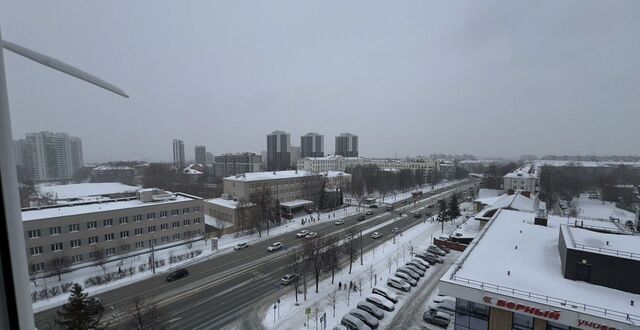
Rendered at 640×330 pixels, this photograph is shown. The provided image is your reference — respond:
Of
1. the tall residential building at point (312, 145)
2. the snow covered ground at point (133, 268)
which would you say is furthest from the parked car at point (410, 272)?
the tall residential building at point (312, 145)

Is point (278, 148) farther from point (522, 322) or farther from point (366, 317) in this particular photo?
point (522, 322)

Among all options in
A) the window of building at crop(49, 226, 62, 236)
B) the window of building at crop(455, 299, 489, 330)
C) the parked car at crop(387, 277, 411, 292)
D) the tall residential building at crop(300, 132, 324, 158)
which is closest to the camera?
the window of building at crop(455, 299, 489, 330)

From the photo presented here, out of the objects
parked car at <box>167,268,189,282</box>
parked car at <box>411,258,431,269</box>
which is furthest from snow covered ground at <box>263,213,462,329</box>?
parked car at <box>167,268,189,282</box>

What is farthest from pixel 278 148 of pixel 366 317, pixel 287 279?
pixel 366 317

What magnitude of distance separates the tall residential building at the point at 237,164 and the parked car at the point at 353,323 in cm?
6272

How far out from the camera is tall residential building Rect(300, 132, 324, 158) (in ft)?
293

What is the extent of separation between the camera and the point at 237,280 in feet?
51.9

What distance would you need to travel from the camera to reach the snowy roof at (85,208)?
17.3 metres

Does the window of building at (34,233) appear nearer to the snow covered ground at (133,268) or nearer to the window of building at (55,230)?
the window of building at (55,230)

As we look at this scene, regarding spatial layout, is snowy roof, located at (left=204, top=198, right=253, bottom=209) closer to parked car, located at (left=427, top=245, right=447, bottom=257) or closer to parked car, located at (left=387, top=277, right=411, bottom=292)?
parked car, located at (left=387, top=277, right=411, bottom=292)

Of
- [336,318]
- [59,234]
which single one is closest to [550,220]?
[336,318]

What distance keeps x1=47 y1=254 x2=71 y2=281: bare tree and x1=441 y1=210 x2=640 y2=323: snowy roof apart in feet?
63.7

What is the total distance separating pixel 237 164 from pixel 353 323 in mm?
67102

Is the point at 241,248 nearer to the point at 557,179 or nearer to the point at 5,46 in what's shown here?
the point at 5,46
